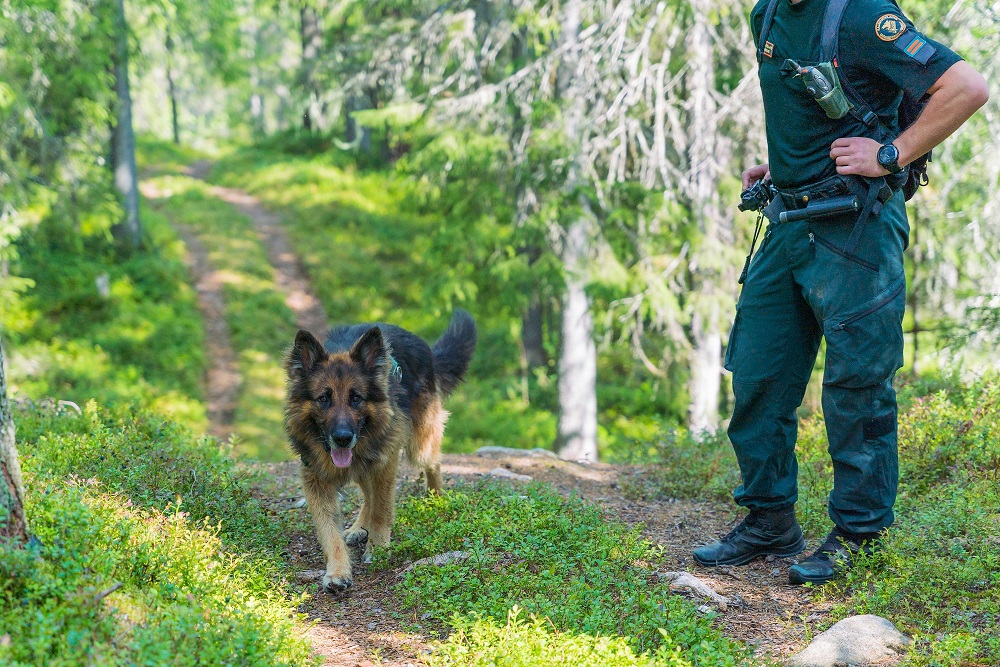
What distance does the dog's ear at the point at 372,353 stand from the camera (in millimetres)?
5137

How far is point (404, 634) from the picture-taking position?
4.04m

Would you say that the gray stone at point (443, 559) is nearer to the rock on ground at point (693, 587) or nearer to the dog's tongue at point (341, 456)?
the dog's tongue at point (341, 456)

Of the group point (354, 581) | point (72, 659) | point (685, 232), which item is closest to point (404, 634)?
point (354, 581)

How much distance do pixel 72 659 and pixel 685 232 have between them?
30.5ft

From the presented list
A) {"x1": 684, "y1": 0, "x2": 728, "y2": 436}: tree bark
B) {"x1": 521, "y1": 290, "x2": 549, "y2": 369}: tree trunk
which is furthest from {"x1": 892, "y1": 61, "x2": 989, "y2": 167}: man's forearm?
{"x1": 521, "y1": 290, "x2": 549, "y2": 369}: tree trunk

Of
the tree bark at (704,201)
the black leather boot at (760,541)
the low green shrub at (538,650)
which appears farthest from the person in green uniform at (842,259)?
the tree bark at (704,201)

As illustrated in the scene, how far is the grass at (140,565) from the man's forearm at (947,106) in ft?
12.2

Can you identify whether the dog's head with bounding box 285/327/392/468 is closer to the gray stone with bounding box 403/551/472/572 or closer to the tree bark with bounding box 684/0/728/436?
the gray stone with bounding box 403/551/472/572

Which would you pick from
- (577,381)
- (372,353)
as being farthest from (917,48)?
(577,381)

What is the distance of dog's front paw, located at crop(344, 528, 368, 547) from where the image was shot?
5.54 m

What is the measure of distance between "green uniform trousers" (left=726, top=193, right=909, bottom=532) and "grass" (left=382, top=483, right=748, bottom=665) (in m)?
0.96

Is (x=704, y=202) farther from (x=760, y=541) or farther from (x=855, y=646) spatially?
(x=855, y=646)

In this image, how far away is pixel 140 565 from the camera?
12.3ft

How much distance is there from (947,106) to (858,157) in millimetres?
435
